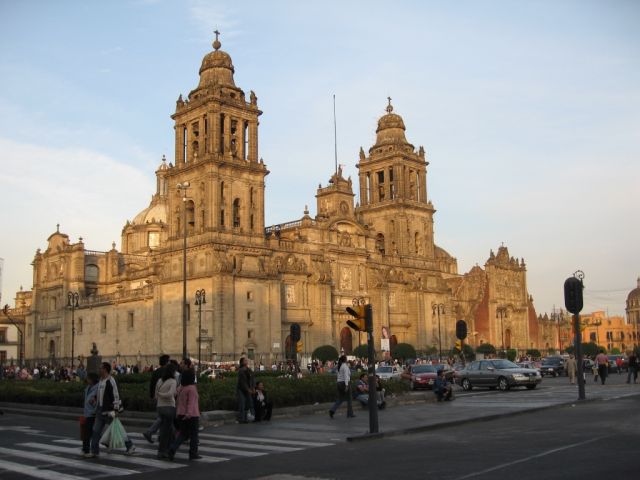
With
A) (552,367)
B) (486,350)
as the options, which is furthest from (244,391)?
(486,350)

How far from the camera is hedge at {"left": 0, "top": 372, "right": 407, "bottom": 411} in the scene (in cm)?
2283

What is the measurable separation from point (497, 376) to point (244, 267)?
99.9ft

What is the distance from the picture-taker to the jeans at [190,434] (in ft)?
48.3

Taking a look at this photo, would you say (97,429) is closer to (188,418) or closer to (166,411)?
(166,411)

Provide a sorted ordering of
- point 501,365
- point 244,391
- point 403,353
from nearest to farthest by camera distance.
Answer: point 244,391, point 501,365, point 403,353

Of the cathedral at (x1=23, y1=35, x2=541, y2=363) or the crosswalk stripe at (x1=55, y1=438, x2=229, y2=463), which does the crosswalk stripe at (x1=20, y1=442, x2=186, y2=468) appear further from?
the cathedral at (x1=23, y1=35, x2=541, y2=363)

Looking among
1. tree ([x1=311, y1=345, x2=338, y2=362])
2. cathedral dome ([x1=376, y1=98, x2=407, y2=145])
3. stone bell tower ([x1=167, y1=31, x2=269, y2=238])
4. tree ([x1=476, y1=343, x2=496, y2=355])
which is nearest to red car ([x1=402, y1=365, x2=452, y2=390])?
tree ([x1=311, y1=345, x2=338, y2=362])

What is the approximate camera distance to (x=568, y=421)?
1916 centimetres

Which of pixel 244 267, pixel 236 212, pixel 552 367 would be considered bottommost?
pixel 552 367

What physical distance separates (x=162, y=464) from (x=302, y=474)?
3368 mm

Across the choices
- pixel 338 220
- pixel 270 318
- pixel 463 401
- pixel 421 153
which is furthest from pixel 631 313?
pixel 463 401

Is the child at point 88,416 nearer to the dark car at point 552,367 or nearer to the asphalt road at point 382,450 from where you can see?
the asphalt road at point 382,450

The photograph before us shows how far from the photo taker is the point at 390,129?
86.8 metres

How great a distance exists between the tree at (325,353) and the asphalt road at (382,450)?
3998 centimetres
